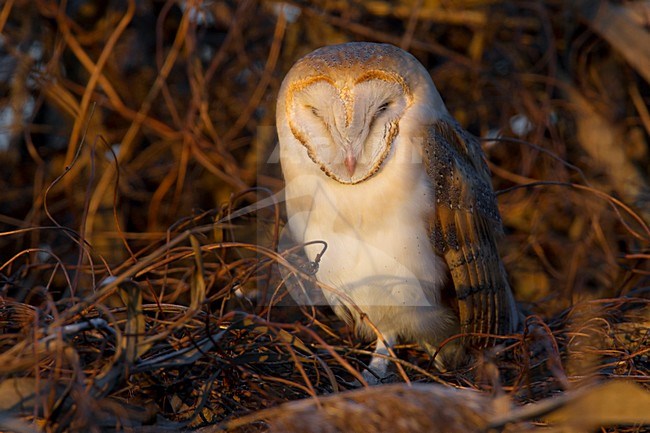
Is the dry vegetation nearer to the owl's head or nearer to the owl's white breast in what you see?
the owl's white breast

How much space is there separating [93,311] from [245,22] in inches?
83.6

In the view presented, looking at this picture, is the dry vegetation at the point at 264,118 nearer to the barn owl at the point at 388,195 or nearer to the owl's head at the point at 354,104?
the barn owl at the point at 388,195

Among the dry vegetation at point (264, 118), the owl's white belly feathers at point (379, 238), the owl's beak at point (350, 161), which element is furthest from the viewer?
the dry vegetation at point (264, 118)

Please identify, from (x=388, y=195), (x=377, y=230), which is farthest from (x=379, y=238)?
(x=388, y=195)

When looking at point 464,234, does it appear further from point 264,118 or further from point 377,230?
point 264,118

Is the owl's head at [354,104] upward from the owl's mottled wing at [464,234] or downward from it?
upward

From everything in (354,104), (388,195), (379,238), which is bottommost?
(379,238)

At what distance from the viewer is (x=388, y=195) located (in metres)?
1.97

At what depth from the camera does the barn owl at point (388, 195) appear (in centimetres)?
193

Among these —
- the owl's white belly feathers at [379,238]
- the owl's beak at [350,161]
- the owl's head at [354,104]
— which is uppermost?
the owl's head at [354,104]

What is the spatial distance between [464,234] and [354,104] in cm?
51

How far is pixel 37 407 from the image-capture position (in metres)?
1.18

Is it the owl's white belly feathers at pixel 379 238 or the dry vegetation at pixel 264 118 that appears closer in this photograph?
the owl's white belly feathers at pixel 379 238

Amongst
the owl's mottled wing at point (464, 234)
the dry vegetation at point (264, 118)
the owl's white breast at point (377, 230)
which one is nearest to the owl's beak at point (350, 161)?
the owl's white breast at point (377, 230)
